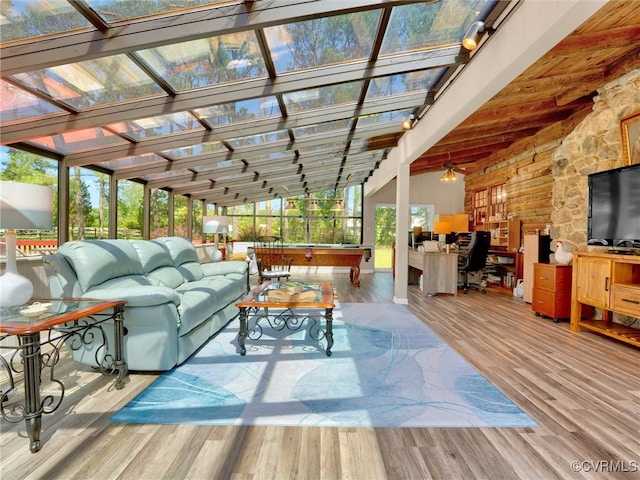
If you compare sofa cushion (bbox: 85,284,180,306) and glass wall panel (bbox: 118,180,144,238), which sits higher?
glass wall panel (bbox: 118,180,144,238)

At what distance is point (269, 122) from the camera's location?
444cm

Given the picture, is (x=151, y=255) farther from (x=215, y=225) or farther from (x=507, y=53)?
(x=507, y=53)

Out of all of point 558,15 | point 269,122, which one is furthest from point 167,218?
point 558,15

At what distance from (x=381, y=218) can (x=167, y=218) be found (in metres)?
6.67

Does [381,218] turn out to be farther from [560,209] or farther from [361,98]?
[361,98]

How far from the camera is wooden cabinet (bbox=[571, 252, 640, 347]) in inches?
126

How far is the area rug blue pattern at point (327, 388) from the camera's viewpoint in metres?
1.98

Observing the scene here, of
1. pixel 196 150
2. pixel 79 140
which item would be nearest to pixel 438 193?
pixel 196 150

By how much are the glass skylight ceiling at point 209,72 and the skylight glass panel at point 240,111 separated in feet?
0.07

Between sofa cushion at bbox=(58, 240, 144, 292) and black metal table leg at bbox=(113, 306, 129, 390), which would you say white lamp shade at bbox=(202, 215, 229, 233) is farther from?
black metal table leg at bbox=(113, 306, 129, 390)

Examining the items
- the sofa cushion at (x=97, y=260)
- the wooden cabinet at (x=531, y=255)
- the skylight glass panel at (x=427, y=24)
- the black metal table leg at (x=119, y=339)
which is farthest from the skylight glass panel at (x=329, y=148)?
the black metal table leg at (x=119, y=339)

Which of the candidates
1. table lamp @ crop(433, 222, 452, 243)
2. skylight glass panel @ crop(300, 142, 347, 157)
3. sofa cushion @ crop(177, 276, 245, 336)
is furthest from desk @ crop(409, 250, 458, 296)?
sofa cushion @ crop(177, 276, 245, 336)

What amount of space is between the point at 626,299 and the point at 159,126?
553 cm

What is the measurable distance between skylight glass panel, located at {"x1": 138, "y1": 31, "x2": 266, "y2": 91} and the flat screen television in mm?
3899
